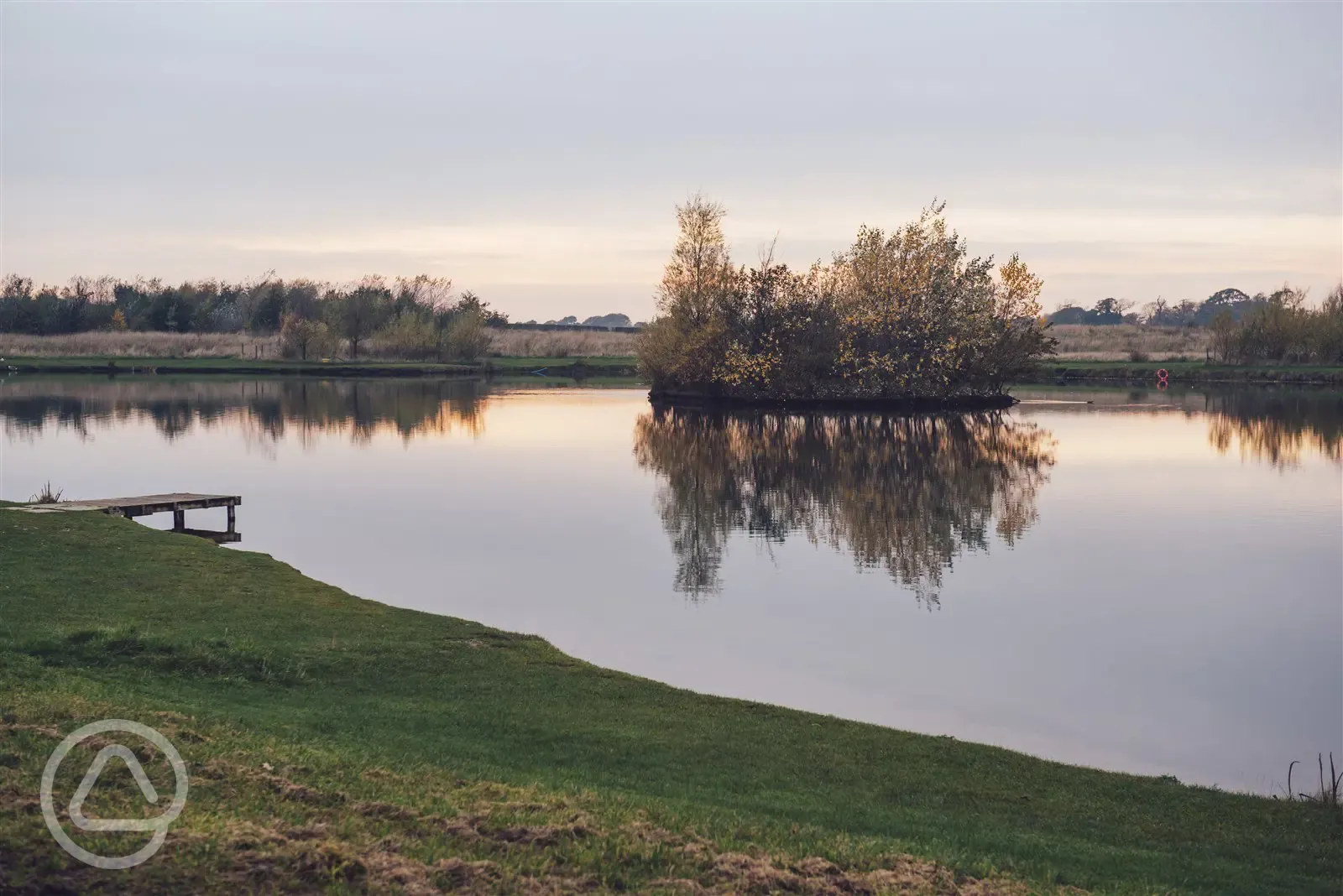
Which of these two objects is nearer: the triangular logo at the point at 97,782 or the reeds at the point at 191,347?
the triangular logo at the point at 97,782

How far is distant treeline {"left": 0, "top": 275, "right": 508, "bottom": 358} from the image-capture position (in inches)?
3999

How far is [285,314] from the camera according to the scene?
11225 centimetres

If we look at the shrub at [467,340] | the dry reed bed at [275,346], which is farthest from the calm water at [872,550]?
the dry reed bed at [275,346]

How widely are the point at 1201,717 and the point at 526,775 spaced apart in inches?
289

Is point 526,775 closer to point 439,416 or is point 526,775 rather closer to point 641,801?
point 641,801

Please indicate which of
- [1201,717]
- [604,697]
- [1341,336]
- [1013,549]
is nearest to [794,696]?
[604,697]

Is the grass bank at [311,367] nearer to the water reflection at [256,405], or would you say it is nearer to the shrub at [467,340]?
the shrub at [467,340]

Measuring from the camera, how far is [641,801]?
7.75 metres

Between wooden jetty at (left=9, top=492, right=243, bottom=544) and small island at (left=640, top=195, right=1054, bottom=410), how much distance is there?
125 ft

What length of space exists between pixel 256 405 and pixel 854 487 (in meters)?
37.3

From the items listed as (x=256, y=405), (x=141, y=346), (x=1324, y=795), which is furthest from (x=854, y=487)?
(x=141, y=346)

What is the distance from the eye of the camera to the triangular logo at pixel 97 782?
5.92 meters

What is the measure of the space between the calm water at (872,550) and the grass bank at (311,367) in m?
42.4

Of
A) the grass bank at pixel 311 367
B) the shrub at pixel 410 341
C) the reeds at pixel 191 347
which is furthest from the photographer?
the reeds at pixel 191 347
